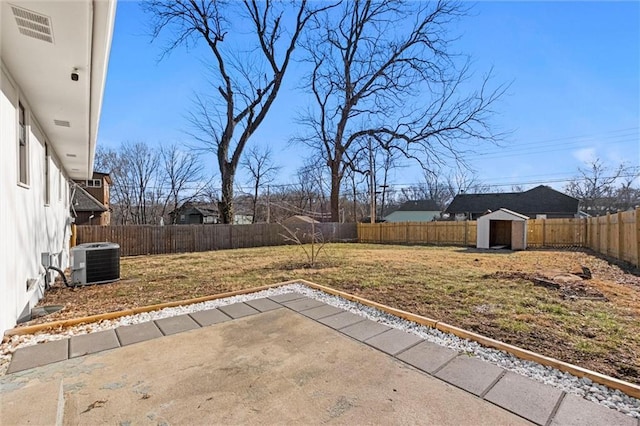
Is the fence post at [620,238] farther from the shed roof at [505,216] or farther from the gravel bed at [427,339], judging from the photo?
the gravel bed at [427,339]

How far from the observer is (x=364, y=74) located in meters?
17.8

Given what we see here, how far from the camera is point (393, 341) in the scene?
9.27ft

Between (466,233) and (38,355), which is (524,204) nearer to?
(466,233)

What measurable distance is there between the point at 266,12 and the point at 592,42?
46.6 ft

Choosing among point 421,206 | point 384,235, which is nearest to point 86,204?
point 384,235

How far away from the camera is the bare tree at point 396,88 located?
1386cm

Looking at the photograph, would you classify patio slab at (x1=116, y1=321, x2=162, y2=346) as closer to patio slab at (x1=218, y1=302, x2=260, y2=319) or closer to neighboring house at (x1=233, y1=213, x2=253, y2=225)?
patio slab at (x1=218, y1=302, x2=260, y2=319)

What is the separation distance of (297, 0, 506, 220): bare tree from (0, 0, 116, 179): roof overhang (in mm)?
13126

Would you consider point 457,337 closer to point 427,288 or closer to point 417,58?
point 427,288

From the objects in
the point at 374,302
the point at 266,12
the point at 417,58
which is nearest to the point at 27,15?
the point at 374,302

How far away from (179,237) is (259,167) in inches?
594

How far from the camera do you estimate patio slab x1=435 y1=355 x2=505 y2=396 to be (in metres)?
2.06

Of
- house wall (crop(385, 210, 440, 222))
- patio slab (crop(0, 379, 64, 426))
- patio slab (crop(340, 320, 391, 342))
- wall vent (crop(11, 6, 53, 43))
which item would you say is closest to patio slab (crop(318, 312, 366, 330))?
patio slab (crop(340, 320, 391, 342))

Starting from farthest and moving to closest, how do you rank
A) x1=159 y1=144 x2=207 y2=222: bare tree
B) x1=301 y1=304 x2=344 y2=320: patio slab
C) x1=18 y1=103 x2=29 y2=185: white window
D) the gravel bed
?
x1=159 y1=144 x2=207 y2=222: bare tree, x1=18 y1=103 x2=29 y2=185: white window, x1=301 y1=304 x2=344 y2=320: patio slab, the gravel bed
